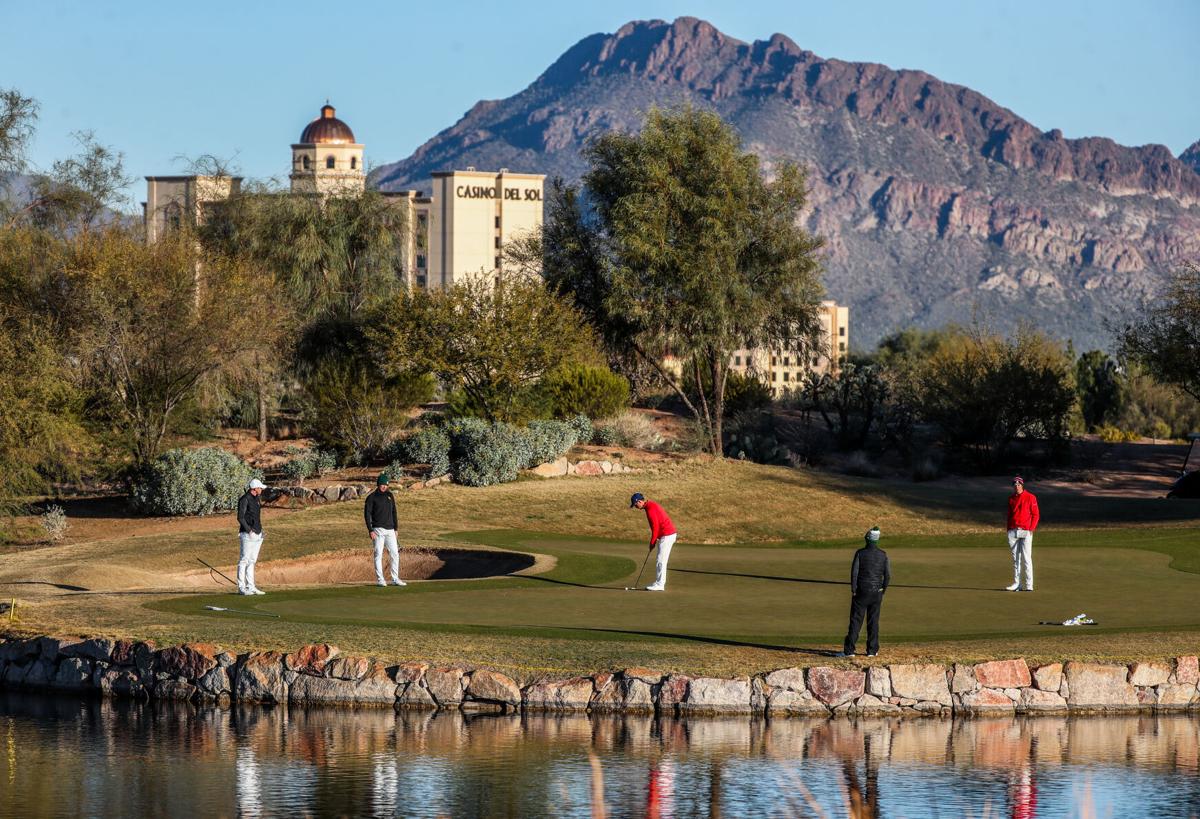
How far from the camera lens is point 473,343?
156ft

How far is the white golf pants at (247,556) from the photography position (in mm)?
25344

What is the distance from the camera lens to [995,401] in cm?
6028

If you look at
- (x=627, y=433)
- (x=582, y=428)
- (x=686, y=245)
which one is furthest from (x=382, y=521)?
(x=627, y=433)

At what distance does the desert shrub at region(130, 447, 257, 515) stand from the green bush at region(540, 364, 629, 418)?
16.7m

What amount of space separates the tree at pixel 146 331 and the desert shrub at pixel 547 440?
8542mm

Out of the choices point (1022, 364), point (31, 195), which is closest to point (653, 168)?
point (1022, 364)

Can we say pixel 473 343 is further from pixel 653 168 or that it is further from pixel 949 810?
pixel 949 810

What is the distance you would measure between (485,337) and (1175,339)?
27392 mm

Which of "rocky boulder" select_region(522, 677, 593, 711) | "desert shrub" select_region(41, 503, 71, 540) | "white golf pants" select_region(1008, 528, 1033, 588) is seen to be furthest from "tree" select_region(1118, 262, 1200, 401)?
"rocky boulder" select_region(522, 677, 593, 711)

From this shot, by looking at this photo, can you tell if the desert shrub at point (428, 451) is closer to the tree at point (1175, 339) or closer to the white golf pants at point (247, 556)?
the white golf pants at point (247, 556)

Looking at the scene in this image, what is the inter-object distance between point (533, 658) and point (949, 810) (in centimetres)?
653

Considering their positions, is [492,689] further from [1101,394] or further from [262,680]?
[1101,394]

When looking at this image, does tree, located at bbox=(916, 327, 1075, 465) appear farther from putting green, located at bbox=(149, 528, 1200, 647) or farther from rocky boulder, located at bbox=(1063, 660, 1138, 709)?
rocky boulder, located at bbox=(1063, 660, 1138, 709)

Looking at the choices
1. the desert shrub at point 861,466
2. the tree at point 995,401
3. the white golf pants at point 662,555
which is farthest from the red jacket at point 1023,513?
the tree at point 995,401
